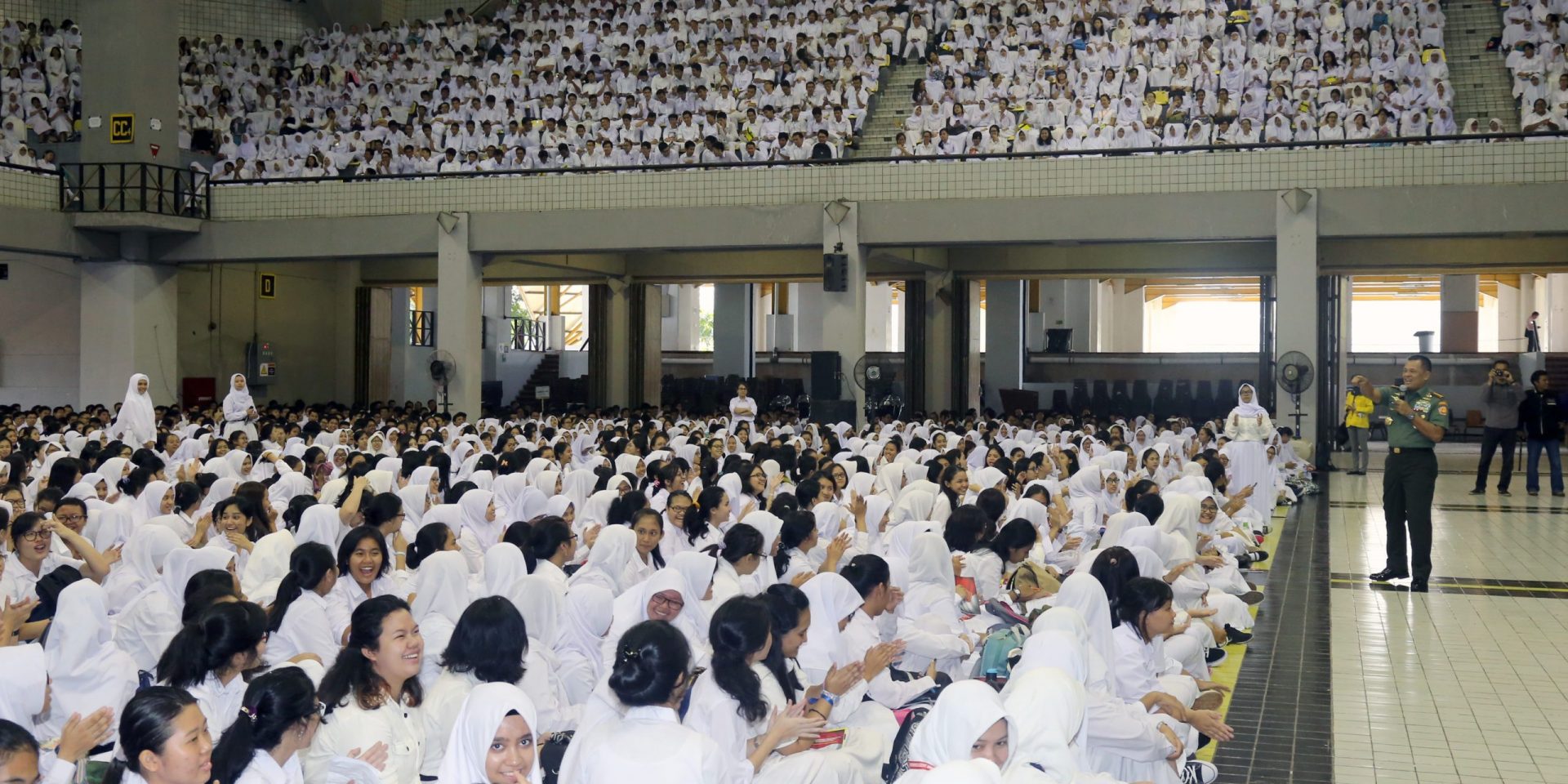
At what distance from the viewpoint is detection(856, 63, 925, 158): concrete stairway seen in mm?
21938

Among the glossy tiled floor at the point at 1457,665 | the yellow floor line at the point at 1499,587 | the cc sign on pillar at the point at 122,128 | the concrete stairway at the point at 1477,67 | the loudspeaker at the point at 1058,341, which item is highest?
the concrete stairway at the point at 1477,67

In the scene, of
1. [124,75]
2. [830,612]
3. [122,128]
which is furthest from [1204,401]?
[830,612]

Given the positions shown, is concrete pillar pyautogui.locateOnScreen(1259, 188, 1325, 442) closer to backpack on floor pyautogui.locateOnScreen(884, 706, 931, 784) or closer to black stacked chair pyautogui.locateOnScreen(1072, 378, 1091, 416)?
black stacked chair pyautogui.locateOnScreen(1072, 378, 1091, 416)

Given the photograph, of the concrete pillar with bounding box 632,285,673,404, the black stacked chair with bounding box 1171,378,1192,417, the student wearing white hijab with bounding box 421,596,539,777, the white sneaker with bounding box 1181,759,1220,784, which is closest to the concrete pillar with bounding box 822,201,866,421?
the concrete pillar with bounding box 632,285,673,404

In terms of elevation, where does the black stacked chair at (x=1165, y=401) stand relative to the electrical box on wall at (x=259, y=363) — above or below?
below

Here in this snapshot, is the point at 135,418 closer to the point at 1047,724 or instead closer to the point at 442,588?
the point at 442,588

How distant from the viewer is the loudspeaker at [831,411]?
64.4 ft

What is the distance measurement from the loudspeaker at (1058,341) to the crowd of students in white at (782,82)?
1227 centimetres

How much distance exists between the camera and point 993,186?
19297 mm

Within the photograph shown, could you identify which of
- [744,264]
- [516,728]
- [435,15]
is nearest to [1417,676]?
[516,728]

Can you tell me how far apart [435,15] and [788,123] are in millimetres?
12283

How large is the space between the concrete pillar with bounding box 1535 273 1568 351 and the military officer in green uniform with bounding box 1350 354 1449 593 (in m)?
29.0

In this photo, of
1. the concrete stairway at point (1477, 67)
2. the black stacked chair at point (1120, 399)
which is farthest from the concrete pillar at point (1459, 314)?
the concrete stairway at point (1477, 67)

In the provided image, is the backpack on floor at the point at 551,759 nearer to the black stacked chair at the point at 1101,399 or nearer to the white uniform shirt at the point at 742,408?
the white uniform shirt at the point at 742,408
